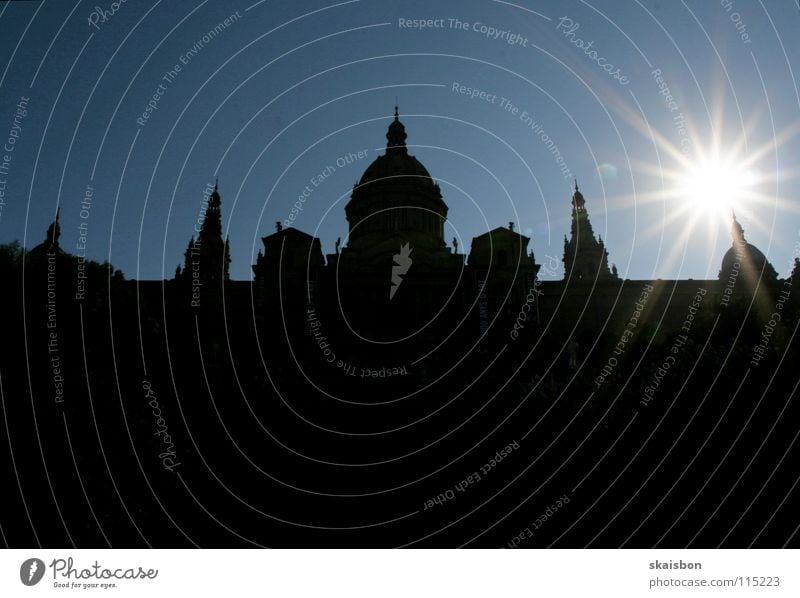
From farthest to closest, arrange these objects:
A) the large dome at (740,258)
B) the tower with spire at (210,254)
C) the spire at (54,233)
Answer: the large dome at (740,258), the tower with spire at (210,254), the spire at (54,233)

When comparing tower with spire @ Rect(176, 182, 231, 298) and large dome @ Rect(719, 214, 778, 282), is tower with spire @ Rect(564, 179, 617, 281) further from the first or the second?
tower with spire @ Rect(176, 182, 231, 298)

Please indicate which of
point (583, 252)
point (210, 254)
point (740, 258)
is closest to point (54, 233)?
point (210, 254)

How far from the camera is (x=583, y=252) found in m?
52.8

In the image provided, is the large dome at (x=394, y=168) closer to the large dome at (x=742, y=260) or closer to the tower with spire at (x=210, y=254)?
the tower with spire at (x=210, y=254)

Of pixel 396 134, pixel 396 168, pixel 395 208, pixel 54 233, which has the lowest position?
pixel 54 233

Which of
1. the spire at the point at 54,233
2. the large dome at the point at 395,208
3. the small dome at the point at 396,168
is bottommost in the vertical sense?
the spire at the point at 54,233

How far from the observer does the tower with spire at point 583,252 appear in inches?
1994

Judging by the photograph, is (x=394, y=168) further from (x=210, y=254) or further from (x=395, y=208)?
(x=210, y=254)

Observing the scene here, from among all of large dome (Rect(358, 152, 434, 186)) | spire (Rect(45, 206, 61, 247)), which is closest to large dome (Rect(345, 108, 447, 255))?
large dome (Rect(358, 152, 434, 186))

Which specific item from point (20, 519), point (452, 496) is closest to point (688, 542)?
point (452, 496)

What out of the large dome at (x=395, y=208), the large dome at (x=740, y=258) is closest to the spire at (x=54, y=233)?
the large dome at (x=395, y=208)

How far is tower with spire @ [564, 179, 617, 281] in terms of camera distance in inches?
1994

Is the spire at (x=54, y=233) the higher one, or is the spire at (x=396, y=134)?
the spire at (x=396, y=134)

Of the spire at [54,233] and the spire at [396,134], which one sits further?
the spire at [396,134]
